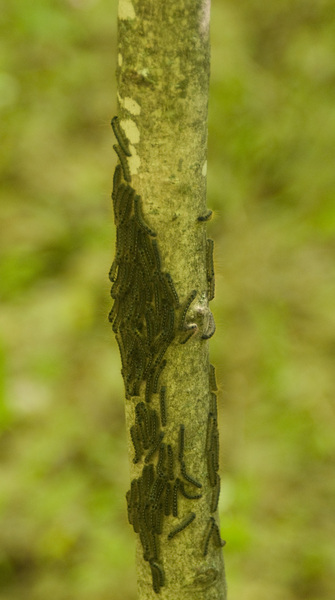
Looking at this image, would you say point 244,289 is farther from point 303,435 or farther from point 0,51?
point 0,51

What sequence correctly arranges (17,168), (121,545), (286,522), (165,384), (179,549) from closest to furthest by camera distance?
(165,384)
(179,549)
(121,545)
(286,522)
(17,168)

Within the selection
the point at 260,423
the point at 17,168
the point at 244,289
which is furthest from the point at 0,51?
the point at 260,423

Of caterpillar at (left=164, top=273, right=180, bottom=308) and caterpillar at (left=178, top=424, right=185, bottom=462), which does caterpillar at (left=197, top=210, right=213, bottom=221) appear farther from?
caterpillar at (left=178, top=424, right=185, bottom=462)

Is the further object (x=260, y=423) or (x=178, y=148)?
(x=260, y=423)

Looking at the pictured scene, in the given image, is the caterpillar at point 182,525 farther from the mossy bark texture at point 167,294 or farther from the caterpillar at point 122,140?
the caterpillar at point 122,140

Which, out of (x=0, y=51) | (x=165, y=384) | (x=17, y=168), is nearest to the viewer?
(x=165, y=384)

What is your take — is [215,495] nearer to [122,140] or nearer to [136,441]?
[136,441]

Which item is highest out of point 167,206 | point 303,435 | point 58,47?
point 58,47

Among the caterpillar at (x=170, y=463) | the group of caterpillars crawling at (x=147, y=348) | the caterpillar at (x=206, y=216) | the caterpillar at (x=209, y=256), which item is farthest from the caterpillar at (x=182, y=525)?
the caterpillar at (x=206, y=216)

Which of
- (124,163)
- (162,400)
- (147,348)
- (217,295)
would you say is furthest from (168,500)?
(217,295)
